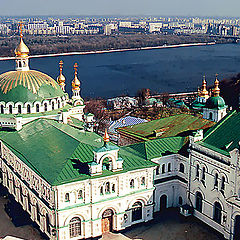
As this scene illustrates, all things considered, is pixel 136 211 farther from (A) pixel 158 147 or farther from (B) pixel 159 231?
Result: (A) pixel 158 147

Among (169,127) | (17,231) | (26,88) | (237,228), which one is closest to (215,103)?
(169,127)

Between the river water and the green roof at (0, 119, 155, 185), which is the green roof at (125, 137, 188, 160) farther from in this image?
the river water

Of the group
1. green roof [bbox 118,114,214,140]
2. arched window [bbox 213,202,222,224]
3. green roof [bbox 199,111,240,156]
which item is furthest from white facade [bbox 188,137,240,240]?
green roof [bbox 118,114,214,140]

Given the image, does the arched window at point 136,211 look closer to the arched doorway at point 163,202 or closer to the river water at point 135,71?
the arched doorway at point 163,202

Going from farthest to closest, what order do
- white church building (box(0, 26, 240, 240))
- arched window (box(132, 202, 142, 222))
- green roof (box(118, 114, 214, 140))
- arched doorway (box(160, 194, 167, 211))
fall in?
green roof (box(118, 114, 214, 140)), arched doorway (box(160, 194, 167, 211)), arched window (box(132, 202, 142, 222)), white church building (box(0, 26, 240, 240))

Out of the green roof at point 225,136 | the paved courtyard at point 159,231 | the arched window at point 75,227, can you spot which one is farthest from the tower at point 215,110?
the arched window at point 75,227

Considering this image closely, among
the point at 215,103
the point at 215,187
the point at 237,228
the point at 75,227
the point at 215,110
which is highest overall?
the point at 215,103

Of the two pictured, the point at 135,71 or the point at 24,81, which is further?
the point at 135,71
